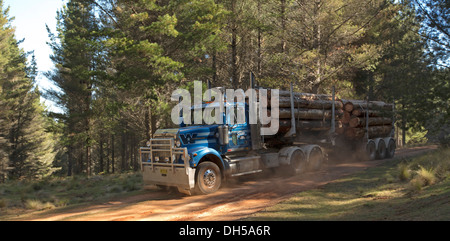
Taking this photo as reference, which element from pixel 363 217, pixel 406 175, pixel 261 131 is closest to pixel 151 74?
pixel 261 131

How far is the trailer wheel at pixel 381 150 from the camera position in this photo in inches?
752

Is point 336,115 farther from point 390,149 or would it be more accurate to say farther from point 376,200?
point 376,200

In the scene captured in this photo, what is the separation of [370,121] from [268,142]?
7301mm

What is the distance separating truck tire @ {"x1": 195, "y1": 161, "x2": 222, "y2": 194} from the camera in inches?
431

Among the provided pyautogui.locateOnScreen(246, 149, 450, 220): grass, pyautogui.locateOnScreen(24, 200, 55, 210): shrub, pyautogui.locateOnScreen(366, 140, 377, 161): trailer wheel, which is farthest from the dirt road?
pyautogui.locateOnScreen(366, 140, 377, 161): trailer wheel

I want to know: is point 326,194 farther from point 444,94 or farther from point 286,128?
point 444,94

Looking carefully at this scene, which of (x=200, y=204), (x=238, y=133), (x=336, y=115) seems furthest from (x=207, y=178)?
(x=336, y=115)

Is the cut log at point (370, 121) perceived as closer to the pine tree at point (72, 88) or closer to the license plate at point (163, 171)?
the license plate at point (163, 171)

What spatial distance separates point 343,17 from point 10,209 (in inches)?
855

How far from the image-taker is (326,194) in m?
10.1

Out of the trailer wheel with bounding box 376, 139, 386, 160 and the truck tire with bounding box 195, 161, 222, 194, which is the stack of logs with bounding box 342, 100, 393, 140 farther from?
the truck tire with bounding box 195, 161, 222, 194

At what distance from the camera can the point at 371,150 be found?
733 inches

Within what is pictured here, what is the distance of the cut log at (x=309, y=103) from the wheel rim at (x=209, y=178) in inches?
173

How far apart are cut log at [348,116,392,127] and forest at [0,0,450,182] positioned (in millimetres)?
719
